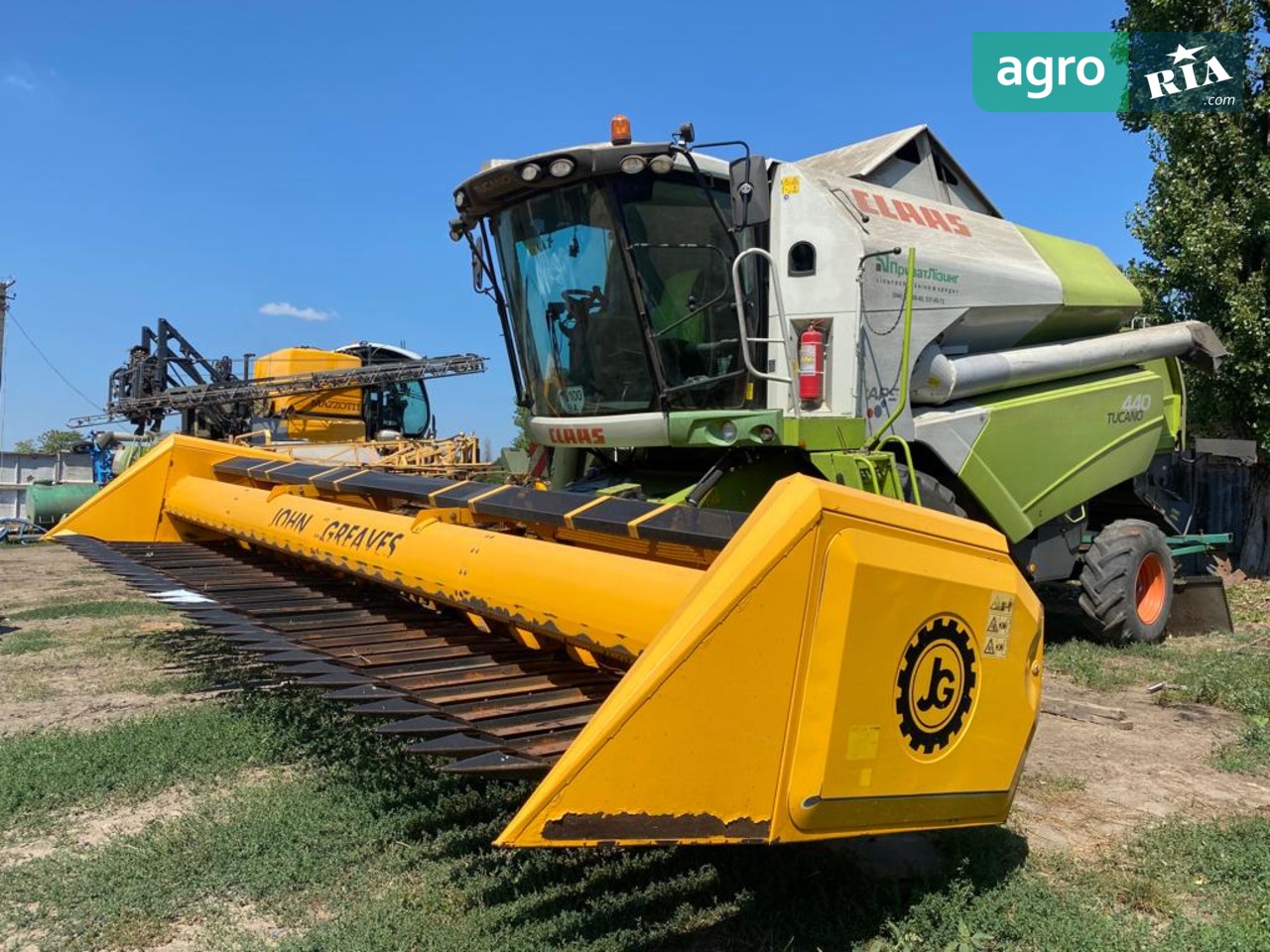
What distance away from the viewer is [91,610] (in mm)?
7500

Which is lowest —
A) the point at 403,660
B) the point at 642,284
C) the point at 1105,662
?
the point at 1105,662

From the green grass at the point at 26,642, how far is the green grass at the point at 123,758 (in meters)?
2.17

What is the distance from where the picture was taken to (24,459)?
18.0 meters

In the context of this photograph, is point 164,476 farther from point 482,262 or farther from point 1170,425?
point 1170,425

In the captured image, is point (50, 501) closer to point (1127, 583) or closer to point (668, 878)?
point (1127, 583)

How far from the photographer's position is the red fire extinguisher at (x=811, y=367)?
451 centimetres

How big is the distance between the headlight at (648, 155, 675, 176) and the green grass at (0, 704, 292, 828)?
2870mm

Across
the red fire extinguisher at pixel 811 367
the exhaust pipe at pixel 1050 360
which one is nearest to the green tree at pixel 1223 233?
the exhaust pipe at pixel 1050 360

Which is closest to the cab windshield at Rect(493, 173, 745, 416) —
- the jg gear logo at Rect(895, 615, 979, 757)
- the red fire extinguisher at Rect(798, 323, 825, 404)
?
the red fire extinguisher at Rect(798, 323, 825, 404)

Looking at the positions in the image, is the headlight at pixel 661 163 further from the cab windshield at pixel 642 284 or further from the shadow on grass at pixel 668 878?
the shadow on grass at pixel 668 878

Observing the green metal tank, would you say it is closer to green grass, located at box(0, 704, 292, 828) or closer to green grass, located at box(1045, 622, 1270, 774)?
green grass, located at box(0, 704, 292, 828)

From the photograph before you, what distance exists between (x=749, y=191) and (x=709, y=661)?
2.93 m

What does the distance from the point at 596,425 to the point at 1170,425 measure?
4.70 metres

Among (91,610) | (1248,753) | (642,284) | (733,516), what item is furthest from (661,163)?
(91,610)
